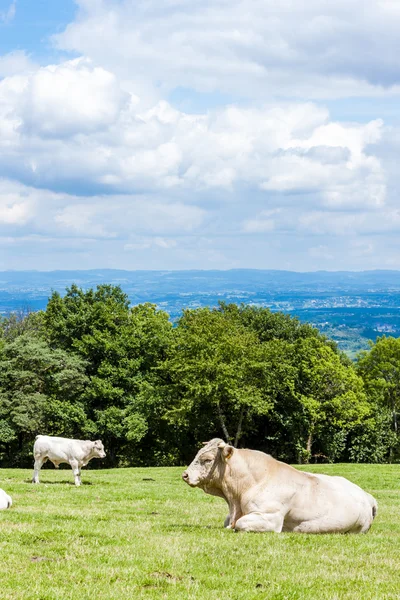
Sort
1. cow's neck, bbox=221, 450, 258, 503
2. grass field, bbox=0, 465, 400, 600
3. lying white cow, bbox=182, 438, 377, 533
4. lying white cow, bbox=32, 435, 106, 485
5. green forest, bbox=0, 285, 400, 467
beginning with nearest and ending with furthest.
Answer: grass field, bbox=0, 465, 400, 600, lying white cow, bbox=182, 438, 377, 533, cow's neck, bbox=221, 450, 258, 503, lying white cow, bbox=32, 435, 106, 485, green forest, bbox=0, 285, 400, 467

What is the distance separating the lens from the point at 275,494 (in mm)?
12891

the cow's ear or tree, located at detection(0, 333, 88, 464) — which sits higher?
the cow's ear

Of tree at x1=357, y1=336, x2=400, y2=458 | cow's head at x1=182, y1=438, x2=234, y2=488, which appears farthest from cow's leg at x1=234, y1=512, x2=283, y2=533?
tree at x1=357, y1=336, x2=400, y2=458

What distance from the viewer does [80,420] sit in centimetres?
5962

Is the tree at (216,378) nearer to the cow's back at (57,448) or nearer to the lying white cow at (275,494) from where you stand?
the cow's back at (57,448)

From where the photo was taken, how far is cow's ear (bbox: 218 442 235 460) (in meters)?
13.4

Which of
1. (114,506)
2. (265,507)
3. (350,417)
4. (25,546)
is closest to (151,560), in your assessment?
(25,546)

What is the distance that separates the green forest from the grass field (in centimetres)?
4162

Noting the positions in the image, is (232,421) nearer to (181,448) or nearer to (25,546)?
(181,448)

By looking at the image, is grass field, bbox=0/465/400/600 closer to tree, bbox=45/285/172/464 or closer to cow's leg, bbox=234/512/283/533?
cow's leg, bbox=234/512/283/533

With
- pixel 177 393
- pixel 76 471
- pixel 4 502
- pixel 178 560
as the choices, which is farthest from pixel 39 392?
pixel 178 560

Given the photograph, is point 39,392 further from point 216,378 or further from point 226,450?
point 226,450

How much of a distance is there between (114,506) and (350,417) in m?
43.3

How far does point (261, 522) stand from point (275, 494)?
63cm
